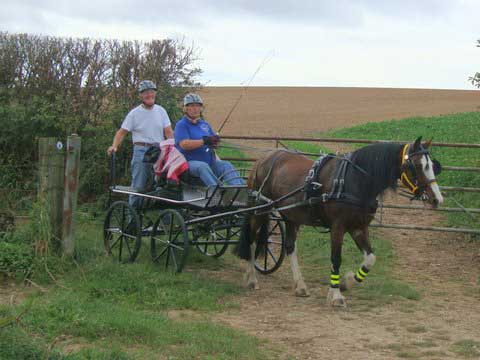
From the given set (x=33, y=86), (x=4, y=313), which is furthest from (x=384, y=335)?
(x=33, y=86)

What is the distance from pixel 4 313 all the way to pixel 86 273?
2004mm

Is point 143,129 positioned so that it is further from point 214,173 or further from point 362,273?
point 362,273

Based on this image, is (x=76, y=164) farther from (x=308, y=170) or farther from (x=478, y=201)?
(x=478, y=201)

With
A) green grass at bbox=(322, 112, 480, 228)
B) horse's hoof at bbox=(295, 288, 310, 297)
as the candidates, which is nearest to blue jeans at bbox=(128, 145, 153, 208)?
horse's hoof at bbox=(295, 288, 310, 297)

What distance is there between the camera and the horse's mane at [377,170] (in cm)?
709

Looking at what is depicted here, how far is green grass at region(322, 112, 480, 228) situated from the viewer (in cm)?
1170

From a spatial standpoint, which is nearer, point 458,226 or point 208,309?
point 208,309

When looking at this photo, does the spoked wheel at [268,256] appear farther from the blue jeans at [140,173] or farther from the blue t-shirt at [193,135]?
the blue jeans at [140,173]

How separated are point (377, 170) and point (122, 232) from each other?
3392 millimetres

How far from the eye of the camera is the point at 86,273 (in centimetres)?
760

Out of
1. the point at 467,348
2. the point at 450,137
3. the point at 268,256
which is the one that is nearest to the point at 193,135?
the point at 268,256

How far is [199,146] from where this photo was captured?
332 inches

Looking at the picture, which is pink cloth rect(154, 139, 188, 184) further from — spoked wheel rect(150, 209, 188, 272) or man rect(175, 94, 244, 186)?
spoked wheel rect(150, 209, 188, 272)

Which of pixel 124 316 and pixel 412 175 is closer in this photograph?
pixel 124 316
